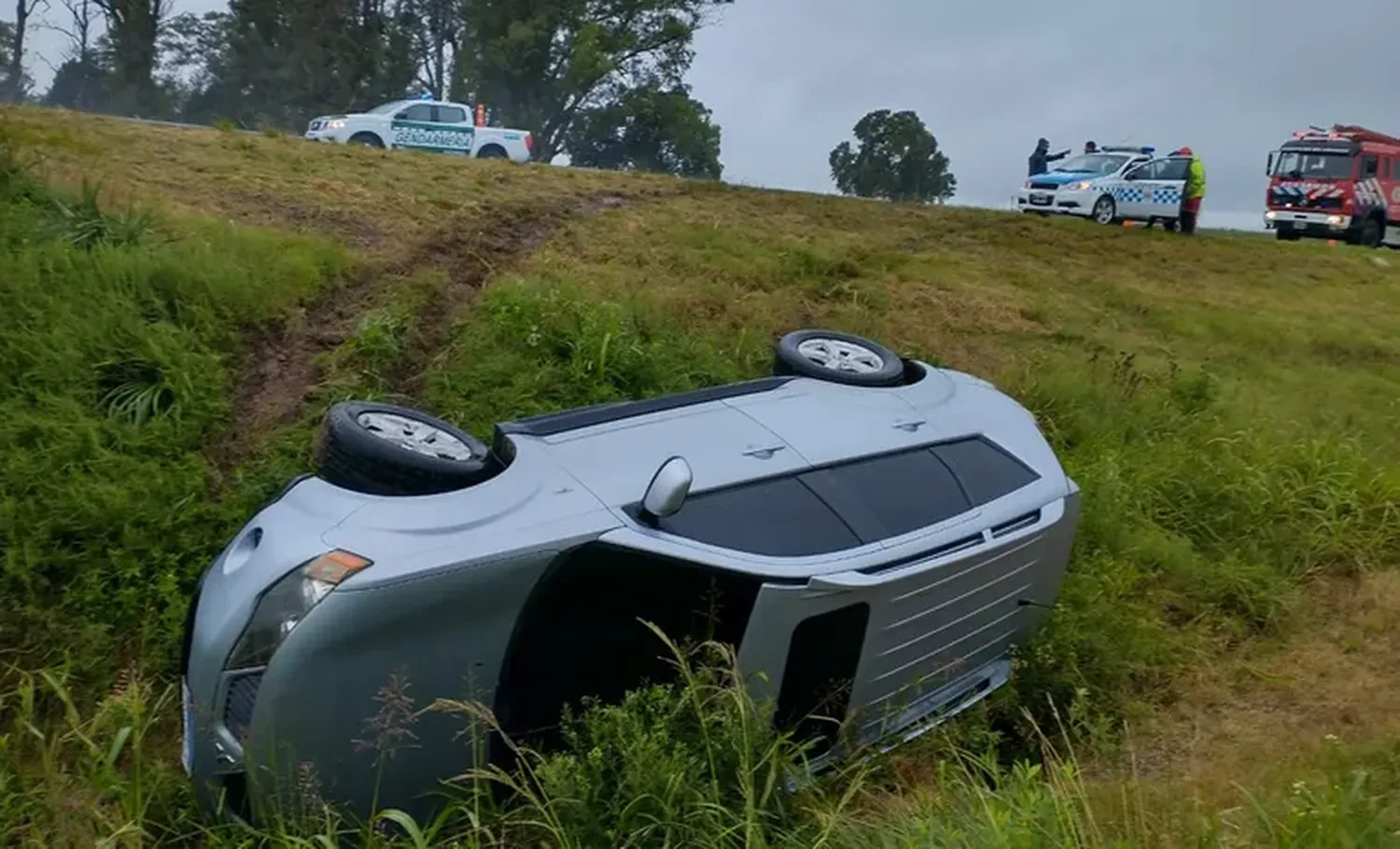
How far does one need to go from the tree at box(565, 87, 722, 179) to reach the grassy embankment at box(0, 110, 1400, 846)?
28832 millimetres

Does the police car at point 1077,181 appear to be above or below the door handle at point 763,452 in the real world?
above

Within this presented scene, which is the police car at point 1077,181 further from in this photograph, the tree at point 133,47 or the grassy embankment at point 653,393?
the tree at point 133,47

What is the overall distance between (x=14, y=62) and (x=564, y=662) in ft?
110

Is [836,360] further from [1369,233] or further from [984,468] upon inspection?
[1369,233]

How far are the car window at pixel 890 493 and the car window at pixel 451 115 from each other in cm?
1921

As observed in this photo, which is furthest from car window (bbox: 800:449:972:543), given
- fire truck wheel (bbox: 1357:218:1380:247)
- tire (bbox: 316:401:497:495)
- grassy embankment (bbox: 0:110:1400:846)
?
fire truck wheel (bbox: 1357:218:1380:247)

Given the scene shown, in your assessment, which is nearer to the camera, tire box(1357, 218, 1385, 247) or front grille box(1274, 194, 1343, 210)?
front grille box(1274, 194, 1343, 210)

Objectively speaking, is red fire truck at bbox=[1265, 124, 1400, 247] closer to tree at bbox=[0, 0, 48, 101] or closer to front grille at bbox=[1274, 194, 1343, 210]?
front grille at bbox=[1274, 194, 1343, 210]

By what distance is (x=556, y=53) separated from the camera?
3822 cm

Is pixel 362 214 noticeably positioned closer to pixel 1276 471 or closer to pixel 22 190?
pixel 22 190

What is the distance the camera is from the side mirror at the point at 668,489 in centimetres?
333

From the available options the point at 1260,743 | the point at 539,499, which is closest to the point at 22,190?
the point at 539,499

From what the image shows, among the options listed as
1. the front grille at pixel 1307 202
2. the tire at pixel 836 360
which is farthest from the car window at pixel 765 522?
the front grille at pixel 1307 202

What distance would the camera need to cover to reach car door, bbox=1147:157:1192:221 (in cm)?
1869
